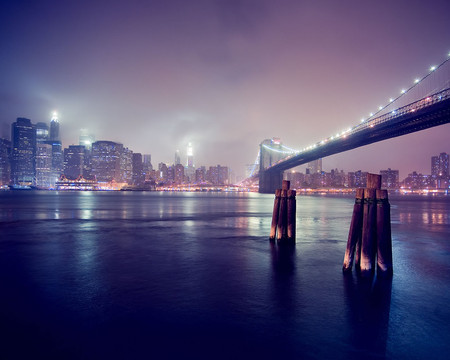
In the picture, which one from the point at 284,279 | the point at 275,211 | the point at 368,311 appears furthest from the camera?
the point at 275,211

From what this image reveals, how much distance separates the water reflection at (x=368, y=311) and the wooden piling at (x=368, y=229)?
21.6 inches

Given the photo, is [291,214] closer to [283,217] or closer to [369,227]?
[283,217]

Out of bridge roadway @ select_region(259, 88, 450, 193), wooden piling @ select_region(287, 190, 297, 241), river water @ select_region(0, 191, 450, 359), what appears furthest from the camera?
bridge roadway @ select_region(259, 88, 450, 193)

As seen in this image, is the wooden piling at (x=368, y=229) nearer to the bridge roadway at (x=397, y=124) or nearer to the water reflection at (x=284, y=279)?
the water reflection at (x=284, y=279)

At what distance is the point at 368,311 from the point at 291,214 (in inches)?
259

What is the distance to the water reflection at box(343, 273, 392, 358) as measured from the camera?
5.41 m

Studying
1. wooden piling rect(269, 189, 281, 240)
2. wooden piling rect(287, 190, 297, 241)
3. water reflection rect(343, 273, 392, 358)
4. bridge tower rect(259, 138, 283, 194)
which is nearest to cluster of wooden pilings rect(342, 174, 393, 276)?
water reflection rect(343, 273, 392, 358)

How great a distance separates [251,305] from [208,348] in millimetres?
2172

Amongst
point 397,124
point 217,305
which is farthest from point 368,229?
point 397,124

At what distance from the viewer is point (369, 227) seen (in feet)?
26.5

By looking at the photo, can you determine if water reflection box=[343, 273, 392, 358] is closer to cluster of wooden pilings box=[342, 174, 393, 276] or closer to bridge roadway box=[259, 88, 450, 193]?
cluster of wooden pilings box=[342, 174, 393, 276]

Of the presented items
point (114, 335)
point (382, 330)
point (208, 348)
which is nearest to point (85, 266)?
point (114, 335)

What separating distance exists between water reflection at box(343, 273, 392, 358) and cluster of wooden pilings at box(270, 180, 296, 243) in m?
4.17

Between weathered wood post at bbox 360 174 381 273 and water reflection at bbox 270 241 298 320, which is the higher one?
weathered wood post at bbox 360 174 381 273
